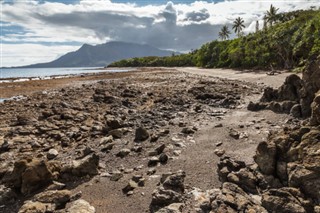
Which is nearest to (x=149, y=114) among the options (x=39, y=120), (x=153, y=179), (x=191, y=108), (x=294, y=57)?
(x=191, y=108)

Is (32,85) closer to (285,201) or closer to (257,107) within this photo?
(257,107)

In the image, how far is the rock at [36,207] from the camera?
777 centimetres

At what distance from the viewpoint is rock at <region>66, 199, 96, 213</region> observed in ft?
25.8

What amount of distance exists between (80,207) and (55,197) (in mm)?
1118

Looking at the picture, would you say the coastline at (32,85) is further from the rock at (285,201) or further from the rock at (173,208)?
the rock at (285,201)

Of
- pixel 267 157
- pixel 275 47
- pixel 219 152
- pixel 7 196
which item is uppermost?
pixel 275 47

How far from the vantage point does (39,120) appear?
19547 millimetres

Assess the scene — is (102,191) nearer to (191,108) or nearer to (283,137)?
(283,137)

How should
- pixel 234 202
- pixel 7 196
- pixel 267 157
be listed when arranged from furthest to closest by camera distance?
pixel 7 196, pixel 267 157, pixel 234 202

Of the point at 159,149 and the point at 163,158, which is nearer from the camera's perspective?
the point at 163,158

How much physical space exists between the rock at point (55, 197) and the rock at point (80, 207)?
0.36 metres

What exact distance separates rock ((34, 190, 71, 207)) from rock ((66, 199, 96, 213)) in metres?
0.36

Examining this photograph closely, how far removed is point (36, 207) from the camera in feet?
26.0

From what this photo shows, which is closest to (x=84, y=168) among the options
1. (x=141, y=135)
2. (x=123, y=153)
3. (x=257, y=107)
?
(x=123, y=153)
